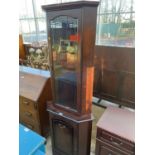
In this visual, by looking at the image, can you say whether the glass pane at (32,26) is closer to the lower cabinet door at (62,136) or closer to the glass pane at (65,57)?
the glass pane at (65,57)

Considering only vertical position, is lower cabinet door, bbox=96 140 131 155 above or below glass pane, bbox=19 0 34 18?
below

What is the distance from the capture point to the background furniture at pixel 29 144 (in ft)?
3.47

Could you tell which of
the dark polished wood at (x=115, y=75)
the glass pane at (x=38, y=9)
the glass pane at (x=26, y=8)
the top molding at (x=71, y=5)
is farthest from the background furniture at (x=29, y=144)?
the glass pane at (x=26, y=8)

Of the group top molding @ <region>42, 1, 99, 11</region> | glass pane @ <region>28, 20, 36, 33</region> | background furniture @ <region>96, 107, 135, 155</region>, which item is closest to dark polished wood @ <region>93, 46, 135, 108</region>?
background furniture @ <region>96, 107, 135, 155</region>

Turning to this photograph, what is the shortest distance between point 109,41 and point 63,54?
950 millimetres

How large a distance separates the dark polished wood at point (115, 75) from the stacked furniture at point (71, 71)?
583 mm

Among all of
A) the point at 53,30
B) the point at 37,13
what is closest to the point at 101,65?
the point at 53,30

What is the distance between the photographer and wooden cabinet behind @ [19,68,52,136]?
1.88 meters

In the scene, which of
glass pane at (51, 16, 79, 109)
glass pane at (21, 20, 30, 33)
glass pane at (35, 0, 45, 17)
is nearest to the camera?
glass pane at (51, 16, 79, 109)

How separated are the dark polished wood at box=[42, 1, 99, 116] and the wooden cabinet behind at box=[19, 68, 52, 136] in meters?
0.38

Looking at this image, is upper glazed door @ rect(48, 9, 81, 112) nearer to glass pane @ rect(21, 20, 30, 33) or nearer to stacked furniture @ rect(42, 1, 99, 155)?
stacked furniture @ rect(42, 1, 99, 155)

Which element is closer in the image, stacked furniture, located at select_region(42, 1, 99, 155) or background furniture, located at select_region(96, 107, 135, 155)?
stacked furniture, located at select_region(42, 1, 99, 155)

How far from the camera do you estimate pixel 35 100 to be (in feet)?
6.02
